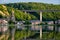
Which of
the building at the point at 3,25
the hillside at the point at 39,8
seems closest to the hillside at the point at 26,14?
the hillside at the point at 39,8

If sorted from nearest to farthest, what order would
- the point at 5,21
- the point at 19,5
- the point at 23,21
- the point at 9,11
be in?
1. the point at 5,21
2. the point at 23,21
3. the point at 9,11
4. the point at 19,5

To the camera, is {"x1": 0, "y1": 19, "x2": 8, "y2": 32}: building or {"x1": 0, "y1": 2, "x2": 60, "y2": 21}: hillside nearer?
{"x1": 0, "y1": 19, "x2": 8, "y2": 32}: building

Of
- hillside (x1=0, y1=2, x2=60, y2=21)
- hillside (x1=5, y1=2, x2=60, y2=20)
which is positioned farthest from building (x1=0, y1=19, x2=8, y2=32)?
hillside (x1=5, y1=2, x2=60, y2=20)

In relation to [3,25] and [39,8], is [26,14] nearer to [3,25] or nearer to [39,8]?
[39,8]

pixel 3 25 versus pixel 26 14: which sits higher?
pixel 26 14

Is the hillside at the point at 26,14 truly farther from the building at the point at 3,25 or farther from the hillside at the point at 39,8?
the building at the point at 3,25

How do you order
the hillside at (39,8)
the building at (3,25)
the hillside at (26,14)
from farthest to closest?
the hillside at (39,8) < the hillside at (26,14) < the building at (3,25)

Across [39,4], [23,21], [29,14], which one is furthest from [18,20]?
[39,4]

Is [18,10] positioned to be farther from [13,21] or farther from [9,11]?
[13,21]

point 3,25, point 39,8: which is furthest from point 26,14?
point 3,25

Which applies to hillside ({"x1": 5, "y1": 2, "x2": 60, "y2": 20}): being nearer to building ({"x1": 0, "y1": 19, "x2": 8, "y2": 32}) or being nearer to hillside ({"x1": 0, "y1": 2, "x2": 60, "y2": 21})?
Answer: hillside ({"x1": 0, "y1": 2, "x2": 60, "y2": 21})

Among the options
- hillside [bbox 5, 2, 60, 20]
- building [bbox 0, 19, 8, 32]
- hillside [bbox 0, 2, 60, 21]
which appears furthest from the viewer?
hillside [bbox 5, 2, 60, 20]
